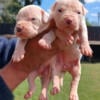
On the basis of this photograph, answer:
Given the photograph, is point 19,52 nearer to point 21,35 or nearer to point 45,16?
point 21,35

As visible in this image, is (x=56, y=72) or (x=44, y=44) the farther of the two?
(x=56, y=72)

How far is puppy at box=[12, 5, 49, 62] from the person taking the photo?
88.1 inches

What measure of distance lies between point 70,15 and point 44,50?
29cm

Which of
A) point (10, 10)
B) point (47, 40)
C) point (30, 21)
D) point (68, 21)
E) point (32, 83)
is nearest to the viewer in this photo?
point (68, 21)

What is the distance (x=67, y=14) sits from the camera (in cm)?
213

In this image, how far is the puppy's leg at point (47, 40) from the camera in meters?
2.18

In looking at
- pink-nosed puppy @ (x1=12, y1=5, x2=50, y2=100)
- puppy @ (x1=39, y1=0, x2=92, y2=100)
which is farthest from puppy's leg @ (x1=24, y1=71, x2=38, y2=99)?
puppy @ (x1=39, y1=0, x2=92, y2=100)

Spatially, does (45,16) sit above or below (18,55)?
above

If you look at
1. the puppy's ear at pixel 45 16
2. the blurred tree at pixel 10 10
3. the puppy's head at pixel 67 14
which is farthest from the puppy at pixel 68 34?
the blurred tree at pixel 10 10

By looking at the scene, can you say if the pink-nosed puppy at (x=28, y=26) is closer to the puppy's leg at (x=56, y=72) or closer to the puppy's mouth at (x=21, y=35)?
the puppy's mouth at (x=21, y=35)

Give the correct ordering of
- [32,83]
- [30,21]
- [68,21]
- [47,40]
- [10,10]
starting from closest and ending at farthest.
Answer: [68,21] → [47,40] → [30,21] → [32,83] → [10,10]

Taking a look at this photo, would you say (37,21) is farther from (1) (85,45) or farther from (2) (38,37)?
(1) (85,45)

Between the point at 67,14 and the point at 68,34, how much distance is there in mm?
89

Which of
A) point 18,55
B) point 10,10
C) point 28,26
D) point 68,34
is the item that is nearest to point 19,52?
point 18,55
